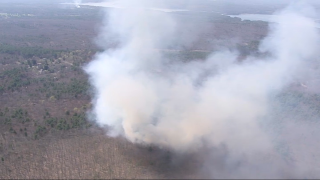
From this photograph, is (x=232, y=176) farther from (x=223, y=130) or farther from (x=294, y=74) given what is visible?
(x=294, y=74)

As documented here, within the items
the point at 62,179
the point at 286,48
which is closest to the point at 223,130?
the point at 62,179

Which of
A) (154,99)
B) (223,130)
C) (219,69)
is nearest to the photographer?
(223,130)

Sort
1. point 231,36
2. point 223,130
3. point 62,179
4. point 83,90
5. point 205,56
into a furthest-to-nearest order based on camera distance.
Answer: point 231,36 → point 205,56 → point 83,90 → point 223,130 → point 62,179

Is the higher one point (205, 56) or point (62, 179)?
point (205, 56)

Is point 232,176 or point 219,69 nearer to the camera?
point 232,176

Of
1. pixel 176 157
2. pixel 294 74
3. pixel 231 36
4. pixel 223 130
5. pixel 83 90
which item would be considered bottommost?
pixel 176 157

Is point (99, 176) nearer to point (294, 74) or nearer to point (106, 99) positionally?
point (106, 99)

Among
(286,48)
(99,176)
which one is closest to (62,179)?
(99,176)
